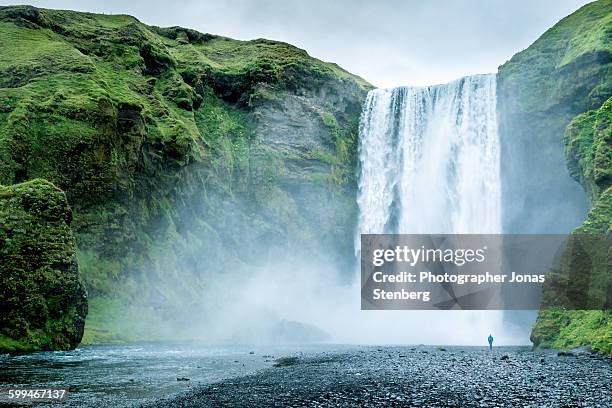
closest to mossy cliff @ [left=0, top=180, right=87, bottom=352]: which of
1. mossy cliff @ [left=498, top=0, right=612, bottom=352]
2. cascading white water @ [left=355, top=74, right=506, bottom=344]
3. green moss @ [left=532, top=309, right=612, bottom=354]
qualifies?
cascading white water @ [left=355, top=74, right=506, bottom=344]

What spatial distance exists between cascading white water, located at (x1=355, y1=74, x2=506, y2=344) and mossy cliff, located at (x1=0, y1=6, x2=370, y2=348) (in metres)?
5.47

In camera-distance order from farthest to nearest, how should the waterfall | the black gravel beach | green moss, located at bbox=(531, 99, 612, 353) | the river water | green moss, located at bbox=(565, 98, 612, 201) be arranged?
the waterfall → green moss, located at bbox=(565, 98, 612, 201) → green moss, located at bbox=(531, 99, 612, 353) → the river water → the black gravel beach

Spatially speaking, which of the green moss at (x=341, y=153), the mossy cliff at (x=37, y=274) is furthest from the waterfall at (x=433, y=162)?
the mossy cliff at (x=37, y=274)

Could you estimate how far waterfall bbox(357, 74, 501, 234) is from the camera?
211 feet

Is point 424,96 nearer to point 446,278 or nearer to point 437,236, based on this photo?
point 437,236

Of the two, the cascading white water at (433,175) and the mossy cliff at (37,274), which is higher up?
the cascading white water at (433,175)

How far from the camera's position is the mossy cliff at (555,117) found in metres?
51.8

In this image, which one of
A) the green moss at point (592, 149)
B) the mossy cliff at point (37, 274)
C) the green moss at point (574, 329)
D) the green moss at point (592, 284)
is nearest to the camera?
the green moss at point (574, 329)

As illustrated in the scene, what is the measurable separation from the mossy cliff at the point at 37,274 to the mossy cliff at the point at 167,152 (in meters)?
11.2

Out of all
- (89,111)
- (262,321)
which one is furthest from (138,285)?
(89,111)

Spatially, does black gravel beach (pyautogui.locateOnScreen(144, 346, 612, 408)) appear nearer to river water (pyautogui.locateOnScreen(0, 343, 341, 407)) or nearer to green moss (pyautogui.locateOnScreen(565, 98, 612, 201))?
river water (pyautogui.locateOnScreen(0, 343, 341, 407))

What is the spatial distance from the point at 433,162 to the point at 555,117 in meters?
15.2

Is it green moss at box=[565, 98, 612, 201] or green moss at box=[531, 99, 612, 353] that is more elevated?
green moss at box=[565, 98, 612, 201]

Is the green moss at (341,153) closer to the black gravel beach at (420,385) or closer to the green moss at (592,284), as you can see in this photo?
the green moss at (592,284)
